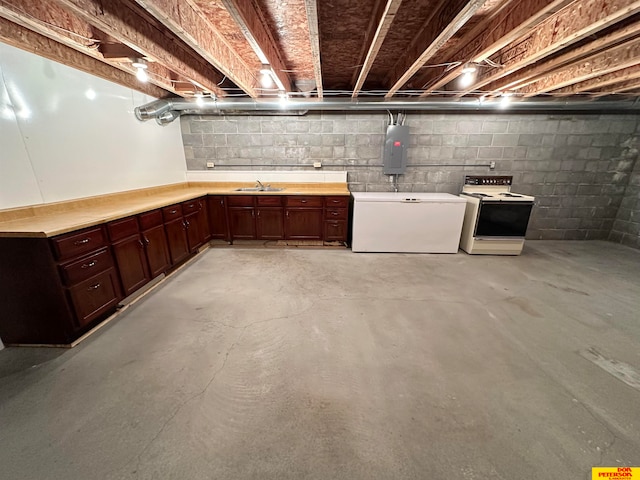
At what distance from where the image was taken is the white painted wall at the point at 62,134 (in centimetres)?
198

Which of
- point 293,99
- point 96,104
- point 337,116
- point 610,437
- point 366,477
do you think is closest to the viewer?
point 366,477

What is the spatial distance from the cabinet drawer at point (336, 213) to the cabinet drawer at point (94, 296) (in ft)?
8.95

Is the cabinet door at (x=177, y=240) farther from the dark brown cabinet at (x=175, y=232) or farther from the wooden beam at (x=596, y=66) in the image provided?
the wooden beam at (x=596, y=66)

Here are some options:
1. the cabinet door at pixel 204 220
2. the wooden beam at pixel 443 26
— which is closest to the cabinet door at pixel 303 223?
the cabinet door at pixel 204 220

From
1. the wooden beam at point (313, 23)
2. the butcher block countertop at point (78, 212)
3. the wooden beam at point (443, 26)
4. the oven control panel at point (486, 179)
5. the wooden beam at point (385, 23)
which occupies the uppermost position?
the wooden beam at point (443, 26)

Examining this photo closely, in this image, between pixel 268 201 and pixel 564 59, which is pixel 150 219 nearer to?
pixel 268 201

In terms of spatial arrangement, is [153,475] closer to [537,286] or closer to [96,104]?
[96,104]

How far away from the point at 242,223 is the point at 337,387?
307 centimetres

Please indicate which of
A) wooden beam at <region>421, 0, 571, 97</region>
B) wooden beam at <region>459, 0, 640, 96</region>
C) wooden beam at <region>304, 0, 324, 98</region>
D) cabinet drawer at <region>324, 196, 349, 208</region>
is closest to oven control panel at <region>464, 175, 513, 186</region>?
wooden beam at <region>459, 0, 640, 96</region>

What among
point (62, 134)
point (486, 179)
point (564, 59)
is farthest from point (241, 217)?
point (564, 59)

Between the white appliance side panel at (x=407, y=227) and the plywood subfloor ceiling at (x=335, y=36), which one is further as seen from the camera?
the white appliance side panel at (x=407, y=227)

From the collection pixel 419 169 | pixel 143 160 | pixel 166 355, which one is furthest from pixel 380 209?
pixel 143 160

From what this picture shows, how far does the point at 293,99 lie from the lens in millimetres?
3627

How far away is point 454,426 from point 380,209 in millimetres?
2771
